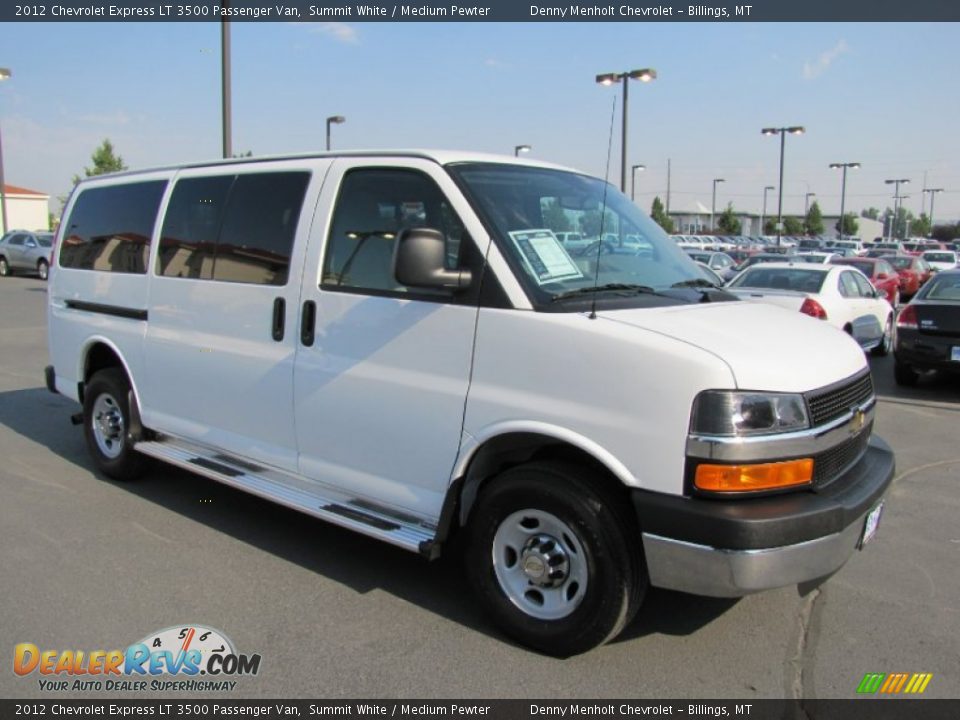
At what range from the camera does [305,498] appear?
4.23 metres

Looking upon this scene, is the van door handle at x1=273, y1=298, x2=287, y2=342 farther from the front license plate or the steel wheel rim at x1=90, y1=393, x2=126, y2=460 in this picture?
the front license plate

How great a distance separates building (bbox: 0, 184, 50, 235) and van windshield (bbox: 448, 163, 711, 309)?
218ft

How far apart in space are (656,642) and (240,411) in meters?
2.59

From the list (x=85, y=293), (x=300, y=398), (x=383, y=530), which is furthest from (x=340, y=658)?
(x=85, y=293)

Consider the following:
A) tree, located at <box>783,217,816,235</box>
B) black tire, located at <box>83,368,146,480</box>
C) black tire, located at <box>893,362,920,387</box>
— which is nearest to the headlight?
black tire, located at <box>83,368,146,480</box>

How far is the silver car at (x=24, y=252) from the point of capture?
2800cm

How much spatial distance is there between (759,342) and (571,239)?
3.46 feet

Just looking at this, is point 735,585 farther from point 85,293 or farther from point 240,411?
point 85,293

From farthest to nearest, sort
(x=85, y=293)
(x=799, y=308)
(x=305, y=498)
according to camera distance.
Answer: (x=799, y=308) → (x=85, y=293) → (x=305, y=498)

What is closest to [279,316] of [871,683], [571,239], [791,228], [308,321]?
[308,321]

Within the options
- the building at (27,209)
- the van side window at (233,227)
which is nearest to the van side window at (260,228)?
the van side window at (233,227)

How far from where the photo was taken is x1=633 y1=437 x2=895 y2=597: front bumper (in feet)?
9.77

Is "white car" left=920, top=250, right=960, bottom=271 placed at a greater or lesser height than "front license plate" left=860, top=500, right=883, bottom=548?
greater

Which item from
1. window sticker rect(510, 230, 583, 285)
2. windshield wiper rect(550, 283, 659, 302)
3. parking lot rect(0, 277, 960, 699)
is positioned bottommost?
parking lot rect(0, 277, 960, 699)
